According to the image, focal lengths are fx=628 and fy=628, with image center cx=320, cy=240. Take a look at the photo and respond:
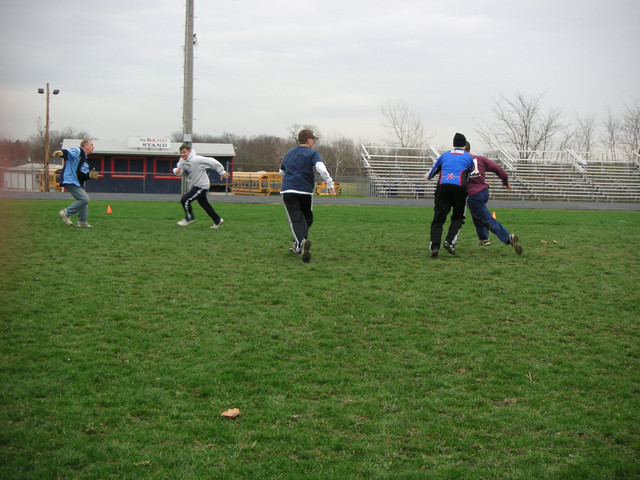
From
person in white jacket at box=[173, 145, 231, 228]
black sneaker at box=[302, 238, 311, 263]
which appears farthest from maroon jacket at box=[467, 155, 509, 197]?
person in white jacket at box=[173, 145, 231, 228]

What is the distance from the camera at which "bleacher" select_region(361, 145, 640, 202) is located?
39406mm

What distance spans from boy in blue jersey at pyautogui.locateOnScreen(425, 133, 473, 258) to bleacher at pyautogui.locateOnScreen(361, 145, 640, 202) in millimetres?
28510

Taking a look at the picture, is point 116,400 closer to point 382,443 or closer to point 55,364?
point 55,364

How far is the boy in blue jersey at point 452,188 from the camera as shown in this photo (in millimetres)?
10305

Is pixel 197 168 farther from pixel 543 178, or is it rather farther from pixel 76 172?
pixel 543 178

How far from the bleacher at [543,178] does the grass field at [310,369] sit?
3139 cm

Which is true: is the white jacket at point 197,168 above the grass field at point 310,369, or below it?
above

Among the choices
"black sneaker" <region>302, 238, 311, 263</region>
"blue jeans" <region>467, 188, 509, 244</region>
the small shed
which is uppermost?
the small shed

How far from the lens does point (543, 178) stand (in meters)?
40.8

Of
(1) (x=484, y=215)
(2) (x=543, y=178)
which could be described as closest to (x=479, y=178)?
(1) (x=484, y=215)

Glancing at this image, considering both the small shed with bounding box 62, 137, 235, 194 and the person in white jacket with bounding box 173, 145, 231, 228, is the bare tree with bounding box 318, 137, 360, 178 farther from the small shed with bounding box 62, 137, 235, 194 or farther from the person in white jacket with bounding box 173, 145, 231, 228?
the person in white jacket with bounding box 173, 145, 231, 228

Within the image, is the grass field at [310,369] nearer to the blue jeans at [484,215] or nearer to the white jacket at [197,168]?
the blue jeans at [484,215]

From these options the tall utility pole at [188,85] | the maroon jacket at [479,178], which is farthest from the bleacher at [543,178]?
the maroon jacket at [479,178]

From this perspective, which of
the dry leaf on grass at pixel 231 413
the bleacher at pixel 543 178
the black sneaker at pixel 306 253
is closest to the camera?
the dry leaf on grass at pixel 231 413
